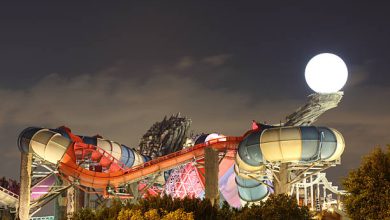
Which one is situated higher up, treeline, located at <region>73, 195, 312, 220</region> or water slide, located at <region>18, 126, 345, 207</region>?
water slide, located at <region>18, 126, 345, 207</region>

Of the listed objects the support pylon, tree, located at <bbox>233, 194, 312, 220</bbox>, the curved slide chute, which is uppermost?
the curved slide chute

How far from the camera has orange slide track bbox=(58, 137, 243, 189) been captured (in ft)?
159

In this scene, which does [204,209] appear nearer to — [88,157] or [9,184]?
[88,157]

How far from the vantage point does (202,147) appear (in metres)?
49.6

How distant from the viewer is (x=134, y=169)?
5319cm

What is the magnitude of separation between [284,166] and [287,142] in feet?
16.0

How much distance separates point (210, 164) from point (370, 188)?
23.8m

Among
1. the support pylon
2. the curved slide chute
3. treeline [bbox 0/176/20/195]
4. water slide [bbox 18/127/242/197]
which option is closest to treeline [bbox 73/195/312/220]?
the curved slide chute

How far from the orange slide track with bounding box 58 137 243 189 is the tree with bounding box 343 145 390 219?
78.8ft

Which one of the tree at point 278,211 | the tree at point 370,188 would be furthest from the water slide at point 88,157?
the tree at point 370,188

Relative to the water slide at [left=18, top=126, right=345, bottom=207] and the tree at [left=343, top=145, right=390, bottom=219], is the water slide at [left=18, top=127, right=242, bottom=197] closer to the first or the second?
the water slide at [left=18, top=126, right=345, bottom=207]

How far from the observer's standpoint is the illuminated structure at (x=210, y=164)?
1549 inches

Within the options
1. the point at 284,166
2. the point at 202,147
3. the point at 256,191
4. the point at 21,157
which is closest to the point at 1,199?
the point at 21,157

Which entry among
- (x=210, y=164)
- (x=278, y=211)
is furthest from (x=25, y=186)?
(x=278, y=211)
